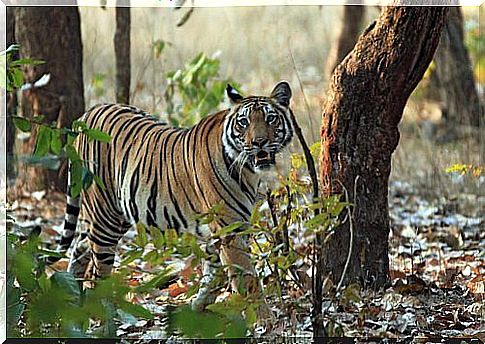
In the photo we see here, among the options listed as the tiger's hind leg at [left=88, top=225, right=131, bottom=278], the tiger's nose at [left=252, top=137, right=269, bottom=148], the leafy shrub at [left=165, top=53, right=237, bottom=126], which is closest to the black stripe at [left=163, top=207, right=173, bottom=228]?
the tiger's hind leg at [left=88, top=225, right=131, bottom=278]

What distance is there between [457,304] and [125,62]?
2718 mm

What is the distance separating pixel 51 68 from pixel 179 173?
2.04 m

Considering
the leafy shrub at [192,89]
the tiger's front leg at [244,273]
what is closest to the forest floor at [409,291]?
the tiger's front leg at [244,273]

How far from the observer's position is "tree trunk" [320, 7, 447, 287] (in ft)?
10.5

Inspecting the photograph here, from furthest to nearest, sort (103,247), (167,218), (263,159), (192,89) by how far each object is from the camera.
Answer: (192,89) < (103,247) < (167,218) < (263,159)

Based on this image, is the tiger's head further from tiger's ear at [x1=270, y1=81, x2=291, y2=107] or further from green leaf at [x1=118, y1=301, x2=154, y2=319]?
green leaf at [x1=118, y1=301, x2=154, y2=319]

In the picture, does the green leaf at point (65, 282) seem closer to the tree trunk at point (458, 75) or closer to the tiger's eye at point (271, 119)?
the tiger's eye at point (271, 119)

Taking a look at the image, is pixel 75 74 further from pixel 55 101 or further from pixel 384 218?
pixel 384 218

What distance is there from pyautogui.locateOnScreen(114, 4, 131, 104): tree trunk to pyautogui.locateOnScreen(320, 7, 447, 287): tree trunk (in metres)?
2.20

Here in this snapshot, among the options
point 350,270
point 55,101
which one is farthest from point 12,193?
point 350,270

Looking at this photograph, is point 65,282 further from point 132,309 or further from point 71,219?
point 71,219

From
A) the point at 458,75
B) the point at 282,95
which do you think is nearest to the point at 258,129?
the point at 282,95

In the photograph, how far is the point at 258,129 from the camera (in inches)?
121

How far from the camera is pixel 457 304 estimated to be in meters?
3.38
